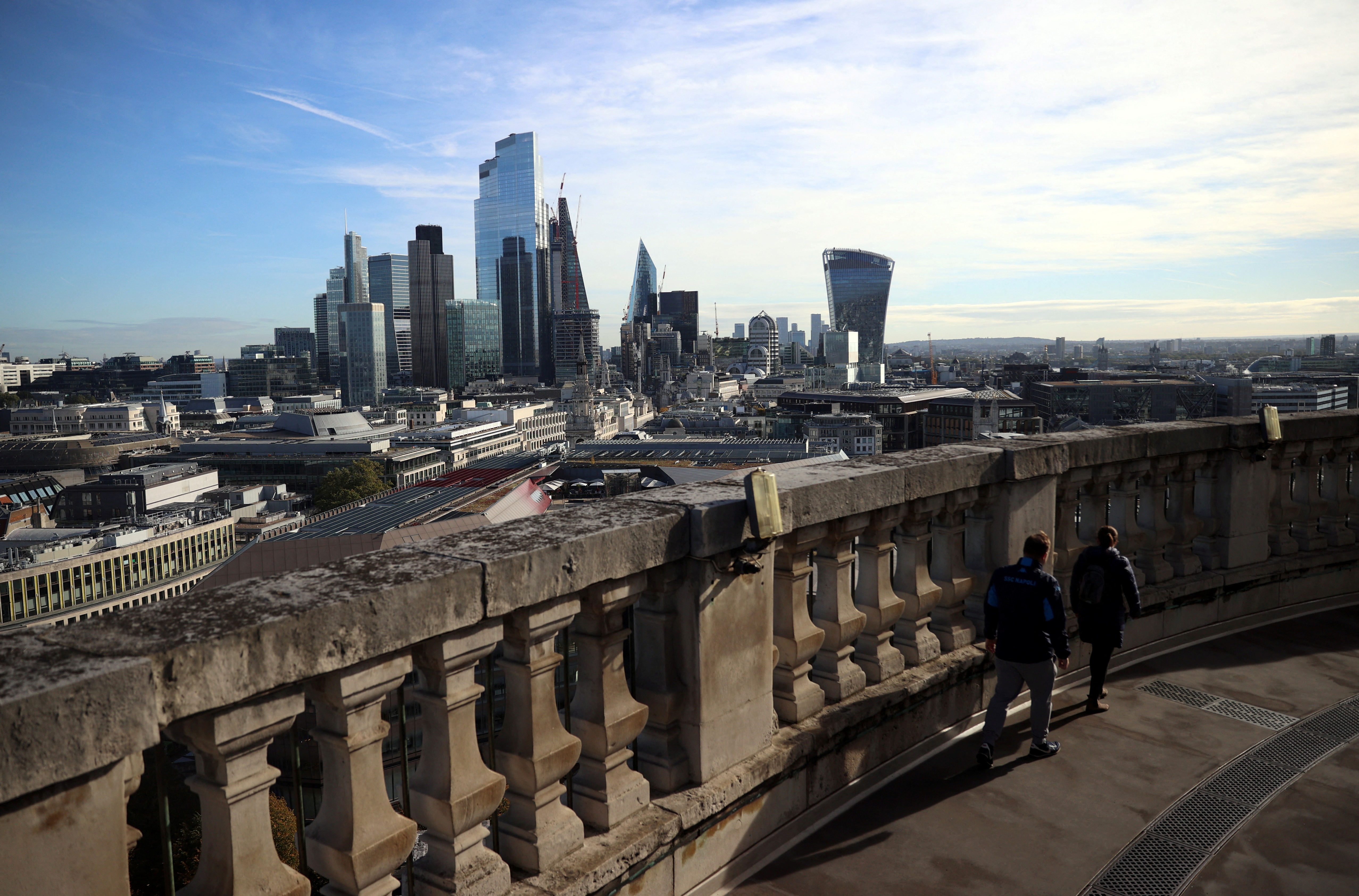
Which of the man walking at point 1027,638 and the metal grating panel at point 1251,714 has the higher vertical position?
the man walking at point 1027,638

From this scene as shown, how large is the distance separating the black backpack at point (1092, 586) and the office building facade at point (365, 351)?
647 ft

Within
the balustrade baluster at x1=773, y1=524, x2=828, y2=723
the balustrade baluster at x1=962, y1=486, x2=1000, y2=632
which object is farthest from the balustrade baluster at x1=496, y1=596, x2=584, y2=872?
the balustrade baluster at x1=962, y1=486, x2=1000, y2=632

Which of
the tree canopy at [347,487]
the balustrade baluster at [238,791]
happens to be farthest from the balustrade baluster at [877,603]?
the tree canopy at [347,487]

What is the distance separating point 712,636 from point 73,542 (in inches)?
2442

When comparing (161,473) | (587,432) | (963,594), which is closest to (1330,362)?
(587,432)

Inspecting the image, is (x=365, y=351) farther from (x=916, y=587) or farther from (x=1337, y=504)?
(x=916, y=587)

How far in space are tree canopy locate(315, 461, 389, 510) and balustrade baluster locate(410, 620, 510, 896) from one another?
80687mm

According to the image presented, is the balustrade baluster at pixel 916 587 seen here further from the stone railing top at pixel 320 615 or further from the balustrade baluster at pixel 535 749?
the balustrade baluster at pixel 535 749

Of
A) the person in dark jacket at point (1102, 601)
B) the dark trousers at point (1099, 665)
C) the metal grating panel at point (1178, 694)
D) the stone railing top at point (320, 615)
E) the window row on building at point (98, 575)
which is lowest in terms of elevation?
the window row on building at point (98, 575)

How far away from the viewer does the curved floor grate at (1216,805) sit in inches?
137

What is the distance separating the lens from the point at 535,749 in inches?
113

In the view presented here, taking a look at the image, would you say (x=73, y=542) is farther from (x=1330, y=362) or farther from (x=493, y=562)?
(x=1330, y=362)

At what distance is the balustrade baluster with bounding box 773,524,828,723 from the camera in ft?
12.7

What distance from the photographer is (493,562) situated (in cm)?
264
